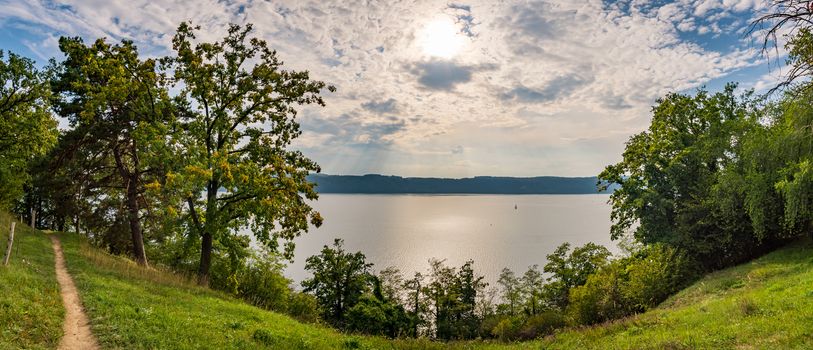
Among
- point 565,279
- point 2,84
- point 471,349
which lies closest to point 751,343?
point 471,349

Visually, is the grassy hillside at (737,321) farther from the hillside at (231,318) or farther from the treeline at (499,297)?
the treeline at (499,297)

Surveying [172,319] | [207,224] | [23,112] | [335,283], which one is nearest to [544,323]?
[335,283]

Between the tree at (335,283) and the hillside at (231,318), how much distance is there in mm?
33554

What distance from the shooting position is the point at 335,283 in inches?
2226

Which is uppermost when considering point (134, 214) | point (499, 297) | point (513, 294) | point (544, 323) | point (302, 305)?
point (134, 214)

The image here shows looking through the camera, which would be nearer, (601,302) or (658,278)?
(658,278)

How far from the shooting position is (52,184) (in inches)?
1241

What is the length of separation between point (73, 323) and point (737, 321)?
21.9m

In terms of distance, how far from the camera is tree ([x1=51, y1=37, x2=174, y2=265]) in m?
21.7

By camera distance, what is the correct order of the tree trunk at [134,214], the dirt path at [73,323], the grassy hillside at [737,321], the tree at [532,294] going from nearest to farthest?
the dirt path at [73,323] < the grassy hillside at [737,321] < the tree trunk at [134,214] < the tree at [532,294]

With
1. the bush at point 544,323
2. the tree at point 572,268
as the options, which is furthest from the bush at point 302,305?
the tree at point 572,268

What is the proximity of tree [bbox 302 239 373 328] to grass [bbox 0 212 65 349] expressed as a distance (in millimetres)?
36711

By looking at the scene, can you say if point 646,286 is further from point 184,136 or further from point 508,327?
point 184,136

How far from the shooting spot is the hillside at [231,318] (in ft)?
38.5
